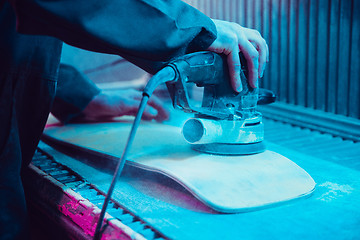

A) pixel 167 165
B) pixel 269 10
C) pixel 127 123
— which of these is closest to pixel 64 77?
pixel 127 123

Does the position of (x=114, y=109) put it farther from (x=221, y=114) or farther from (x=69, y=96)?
(x=221, y=114)

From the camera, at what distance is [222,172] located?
805 millimetres

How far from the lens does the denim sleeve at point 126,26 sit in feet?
2.12

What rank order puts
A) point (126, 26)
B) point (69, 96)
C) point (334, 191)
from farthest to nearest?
point (69, 96) → point (334, 191) → point (126, 26)

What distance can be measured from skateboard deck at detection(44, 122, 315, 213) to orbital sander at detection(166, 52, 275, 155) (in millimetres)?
28

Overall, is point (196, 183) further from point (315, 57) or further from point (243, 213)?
point (315, 57)

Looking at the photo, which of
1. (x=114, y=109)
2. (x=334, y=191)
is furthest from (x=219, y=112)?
(x=114, y=109)

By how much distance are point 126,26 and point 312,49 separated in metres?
0.91

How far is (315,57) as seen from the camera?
1.41 metres

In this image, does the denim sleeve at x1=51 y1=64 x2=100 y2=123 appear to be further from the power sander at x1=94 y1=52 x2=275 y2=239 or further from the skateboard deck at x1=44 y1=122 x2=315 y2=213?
the power sander at x1=94 y1=52 x2=275 y2=239

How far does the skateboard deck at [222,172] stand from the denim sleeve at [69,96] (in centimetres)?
32

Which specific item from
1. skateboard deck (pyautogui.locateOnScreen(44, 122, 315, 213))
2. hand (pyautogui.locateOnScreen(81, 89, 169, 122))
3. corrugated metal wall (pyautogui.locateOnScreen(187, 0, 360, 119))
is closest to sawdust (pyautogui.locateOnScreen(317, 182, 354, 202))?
skateboard deck (pyautogui.locateOnScreen(44, 122, 315, 213))

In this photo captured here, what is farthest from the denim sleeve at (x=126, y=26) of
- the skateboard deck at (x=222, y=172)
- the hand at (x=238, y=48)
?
the skateboard deck at (x=222, y=172)

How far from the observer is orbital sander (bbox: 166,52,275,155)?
34.0 inches
